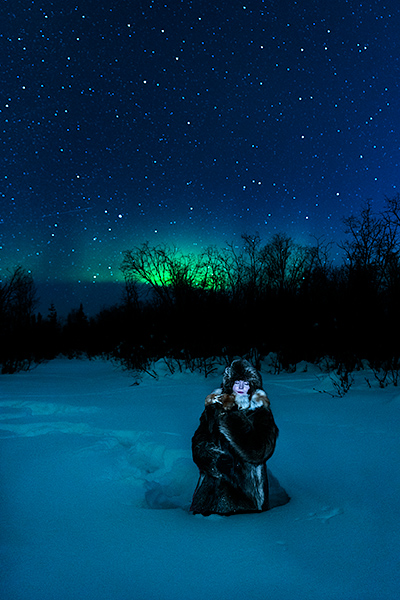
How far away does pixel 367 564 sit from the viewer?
9.00 feet

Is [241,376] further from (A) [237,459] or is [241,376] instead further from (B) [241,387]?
(A) [237,459]

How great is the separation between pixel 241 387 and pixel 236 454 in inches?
22.1

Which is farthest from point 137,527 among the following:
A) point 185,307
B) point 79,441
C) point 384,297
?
point 185,307

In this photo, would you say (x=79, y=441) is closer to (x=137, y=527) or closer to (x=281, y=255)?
(x=137, y=527)

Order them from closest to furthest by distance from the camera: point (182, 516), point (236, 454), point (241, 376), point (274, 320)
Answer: point (236, 454) < point (182, 516) < point (241, 376) < point (274, 320)

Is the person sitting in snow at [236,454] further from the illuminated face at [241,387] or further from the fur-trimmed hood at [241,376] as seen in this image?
the fur-trimmed hood at [241,376]

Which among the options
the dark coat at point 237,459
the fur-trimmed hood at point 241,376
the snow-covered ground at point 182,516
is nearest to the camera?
the snow-covered ground at point 182,516

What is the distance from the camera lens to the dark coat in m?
3.50

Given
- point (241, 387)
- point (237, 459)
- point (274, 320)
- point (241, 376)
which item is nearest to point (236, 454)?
point (237, 459)

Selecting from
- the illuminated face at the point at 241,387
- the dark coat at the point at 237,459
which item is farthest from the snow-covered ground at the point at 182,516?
the illuminated face at the point at 241,387

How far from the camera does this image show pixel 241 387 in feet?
12.0

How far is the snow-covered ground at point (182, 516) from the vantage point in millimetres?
2654

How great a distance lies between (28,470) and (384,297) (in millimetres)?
9763

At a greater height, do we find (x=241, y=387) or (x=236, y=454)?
(x=241, y=387)
